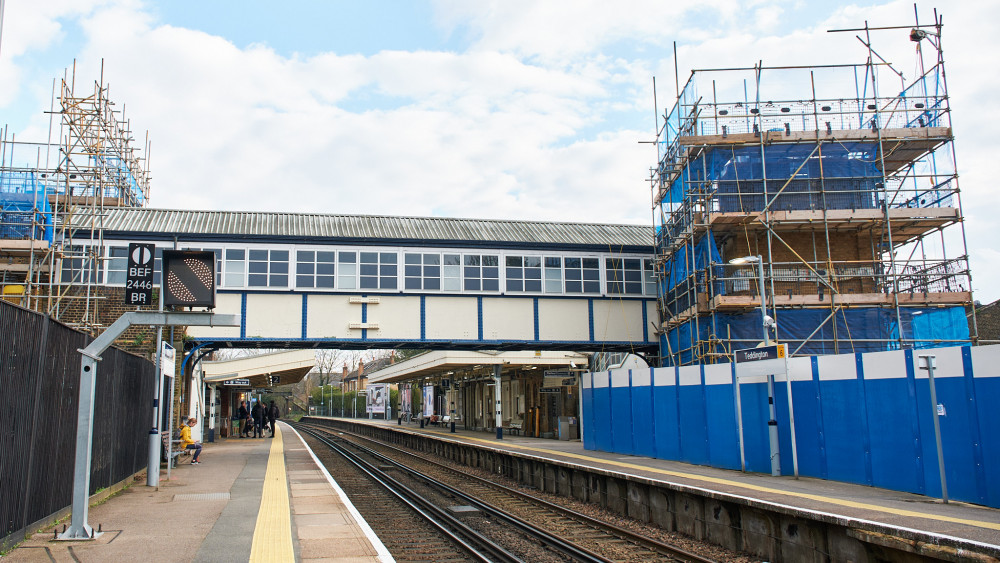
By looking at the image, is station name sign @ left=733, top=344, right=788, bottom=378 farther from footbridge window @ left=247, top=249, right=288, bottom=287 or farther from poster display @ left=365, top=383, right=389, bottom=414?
poster display @ left=365, top=383, right=389, bottom=414

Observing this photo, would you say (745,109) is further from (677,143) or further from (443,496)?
(443,496)

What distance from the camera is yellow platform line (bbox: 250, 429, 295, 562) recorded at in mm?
7953

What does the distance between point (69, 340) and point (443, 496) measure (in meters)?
8.20

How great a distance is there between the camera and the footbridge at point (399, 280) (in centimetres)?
2447

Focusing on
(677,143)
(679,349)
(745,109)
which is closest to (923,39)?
(745,109)

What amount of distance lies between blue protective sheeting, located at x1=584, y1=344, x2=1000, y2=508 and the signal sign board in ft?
32.8

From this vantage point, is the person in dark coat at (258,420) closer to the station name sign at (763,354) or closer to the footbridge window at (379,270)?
the footbridge window at (379,270)

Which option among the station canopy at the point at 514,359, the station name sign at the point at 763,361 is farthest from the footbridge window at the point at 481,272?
the station name sign at the point at 763,361

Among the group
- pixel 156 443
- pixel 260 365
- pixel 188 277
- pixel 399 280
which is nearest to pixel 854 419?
pixel 188 277

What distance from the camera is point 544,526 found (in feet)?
39.3

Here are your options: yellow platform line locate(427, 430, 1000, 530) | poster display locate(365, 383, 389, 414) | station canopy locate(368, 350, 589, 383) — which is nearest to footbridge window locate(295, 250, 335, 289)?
station canopy locate(368, 350, 589, 383)

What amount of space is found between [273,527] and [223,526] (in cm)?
67

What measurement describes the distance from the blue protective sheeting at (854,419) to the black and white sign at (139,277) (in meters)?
11.7

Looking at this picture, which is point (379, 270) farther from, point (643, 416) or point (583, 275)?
point (643, 416)
